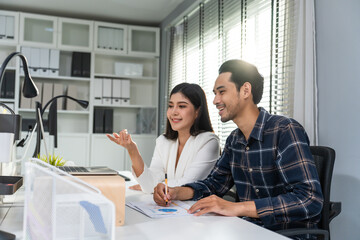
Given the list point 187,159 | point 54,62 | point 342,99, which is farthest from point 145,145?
point 342,99

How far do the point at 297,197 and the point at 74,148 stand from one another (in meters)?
3.55

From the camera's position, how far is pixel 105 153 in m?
4.38

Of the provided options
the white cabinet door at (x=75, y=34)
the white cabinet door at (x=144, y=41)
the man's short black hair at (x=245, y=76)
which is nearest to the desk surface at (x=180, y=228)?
the man's short black hair at (x=245, y=76)

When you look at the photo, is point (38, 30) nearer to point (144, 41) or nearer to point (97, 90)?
point (97, 90)

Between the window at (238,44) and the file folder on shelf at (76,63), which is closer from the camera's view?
the window at (238,44)

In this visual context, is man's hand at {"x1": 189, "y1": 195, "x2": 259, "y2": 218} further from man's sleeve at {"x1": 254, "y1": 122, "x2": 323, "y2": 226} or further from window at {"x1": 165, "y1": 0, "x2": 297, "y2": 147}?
window at {"x1": 165, "y1": 0, "x2": 297, "y2": 147}

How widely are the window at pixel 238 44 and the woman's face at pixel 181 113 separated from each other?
2.05 feet

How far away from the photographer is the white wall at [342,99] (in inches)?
65.6

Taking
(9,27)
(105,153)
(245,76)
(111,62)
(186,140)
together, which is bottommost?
(105,153)

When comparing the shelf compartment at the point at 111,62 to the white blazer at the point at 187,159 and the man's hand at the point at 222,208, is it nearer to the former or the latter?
the white blazer at the point at 187,159

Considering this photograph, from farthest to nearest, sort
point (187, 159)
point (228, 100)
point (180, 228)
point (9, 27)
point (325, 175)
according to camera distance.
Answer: point (9, 27) → point (187, 159) → point (228, 100) → point (325, 175) → point (180, 228)

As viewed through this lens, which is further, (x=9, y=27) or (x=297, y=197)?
(x=9, y=27)

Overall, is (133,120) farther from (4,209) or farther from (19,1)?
(4,209)

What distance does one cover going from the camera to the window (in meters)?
2.21
